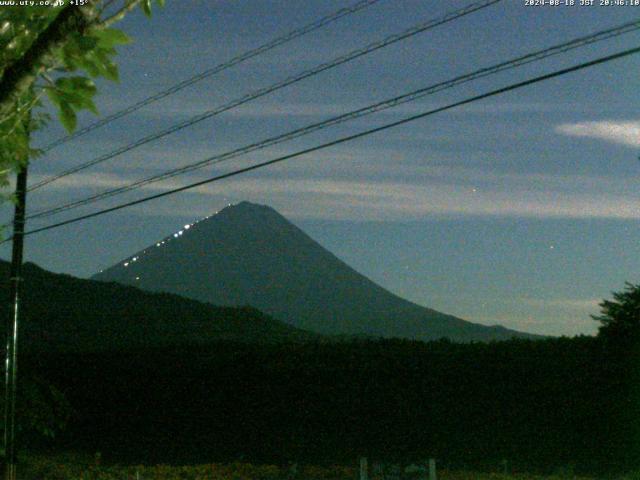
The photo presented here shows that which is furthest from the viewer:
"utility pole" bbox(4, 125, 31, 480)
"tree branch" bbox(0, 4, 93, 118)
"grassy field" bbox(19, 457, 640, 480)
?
"grassy field" bbox(19, 457, 640, 480)

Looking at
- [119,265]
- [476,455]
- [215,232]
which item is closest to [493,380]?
[476,455]

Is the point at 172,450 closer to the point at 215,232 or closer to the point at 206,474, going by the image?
the point at 206,474

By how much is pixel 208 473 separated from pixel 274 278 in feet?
343

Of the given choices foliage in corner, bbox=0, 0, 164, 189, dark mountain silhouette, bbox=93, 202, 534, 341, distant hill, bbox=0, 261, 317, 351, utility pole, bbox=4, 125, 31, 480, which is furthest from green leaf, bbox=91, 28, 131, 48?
dark mountain silhouette, bbox=93, 202, 534, 341

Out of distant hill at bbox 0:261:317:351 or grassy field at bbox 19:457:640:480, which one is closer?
grassy field at bbox 19:457:640:480

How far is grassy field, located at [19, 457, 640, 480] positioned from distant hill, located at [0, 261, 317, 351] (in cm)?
2431

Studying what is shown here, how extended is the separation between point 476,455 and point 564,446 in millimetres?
1749

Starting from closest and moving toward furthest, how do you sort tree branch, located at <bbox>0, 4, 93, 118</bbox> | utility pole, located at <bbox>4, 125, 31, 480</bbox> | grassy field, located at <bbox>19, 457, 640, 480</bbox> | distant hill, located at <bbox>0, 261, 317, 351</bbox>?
tree branch, located at <bbox>0, 4, 93, 118</bbox>
utility pole, located at <bbox>4, 125, 31, 480</bbox>
grassy field, located at <bbox>19, 457, 640, 480</bbox>
distant hill, located at <bbox>0, 261, 317, 351</bbox>

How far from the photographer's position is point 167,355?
2192cm

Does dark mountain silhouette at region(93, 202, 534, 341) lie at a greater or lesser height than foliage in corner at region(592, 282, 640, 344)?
greater

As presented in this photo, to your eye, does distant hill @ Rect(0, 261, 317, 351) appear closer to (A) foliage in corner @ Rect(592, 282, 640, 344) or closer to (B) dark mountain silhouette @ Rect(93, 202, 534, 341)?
(A) foliage in corner @ Rect(592, 282, 640, 344)

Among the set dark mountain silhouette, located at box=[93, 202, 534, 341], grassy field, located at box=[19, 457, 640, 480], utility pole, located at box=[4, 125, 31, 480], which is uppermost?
dark mountain silhouette, located at box=[93, 202, 534, 341]

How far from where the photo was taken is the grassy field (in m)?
14.4

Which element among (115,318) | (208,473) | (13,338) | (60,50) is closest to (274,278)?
(115,318)
